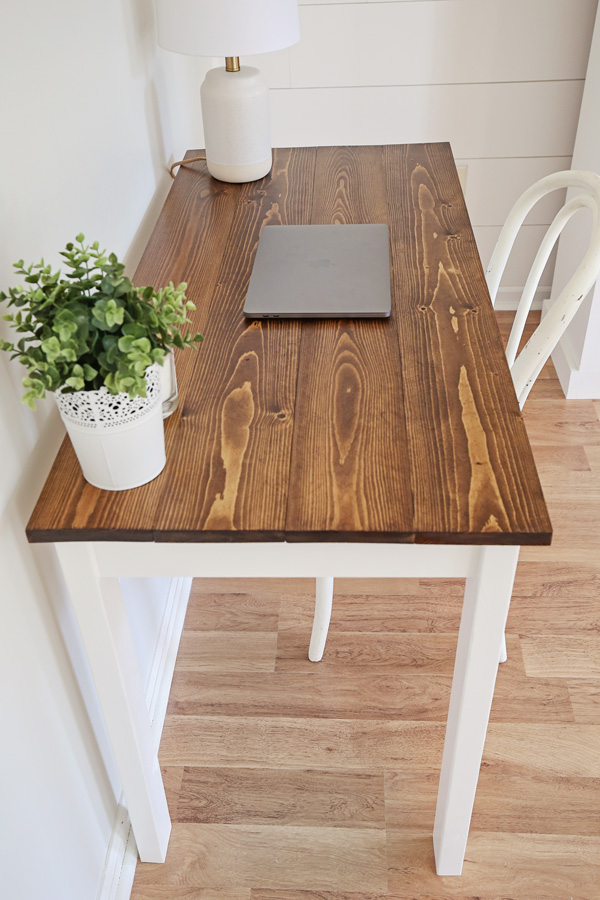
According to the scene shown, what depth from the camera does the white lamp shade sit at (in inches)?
56.7

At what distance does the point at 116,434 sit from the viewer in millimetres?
898

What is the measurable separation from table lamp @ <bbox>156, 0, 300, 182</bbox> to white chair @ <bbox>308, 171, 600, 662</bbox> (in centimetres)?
57

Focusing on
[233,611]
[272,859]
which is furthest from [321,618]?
[272,859]

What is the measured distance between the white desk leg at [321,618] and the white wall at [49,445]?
0.37m

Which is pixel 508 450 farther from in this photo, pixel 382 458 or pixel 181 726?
pixel 181 726

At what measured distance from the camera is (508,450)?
1021 mm

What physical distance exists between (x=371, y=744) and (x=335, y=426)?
842 mm

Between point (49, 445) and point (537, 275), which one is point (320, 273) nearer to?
point (537, 275)

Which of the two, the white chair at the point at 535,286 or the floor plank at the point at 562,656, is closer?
the white chair at the point at 535,286

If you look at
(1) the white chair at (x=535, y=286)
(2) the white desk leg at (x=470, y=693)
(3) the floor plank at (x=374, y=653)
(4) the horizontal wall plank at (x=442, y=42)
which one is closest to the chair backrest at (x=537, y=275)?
(1) the white chair at (x=535, y=286)

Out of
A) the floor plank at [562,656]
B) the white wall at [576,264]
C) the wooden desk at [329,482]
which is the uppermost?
the wooden desk at [329,482]

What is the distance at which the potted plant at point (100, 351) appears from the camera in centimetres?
82

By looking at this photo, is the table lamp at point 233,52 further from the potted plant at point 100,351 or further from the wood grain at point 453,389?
the potted plant at point 100,351

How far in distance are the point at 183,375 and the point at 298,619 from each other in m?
0.88
